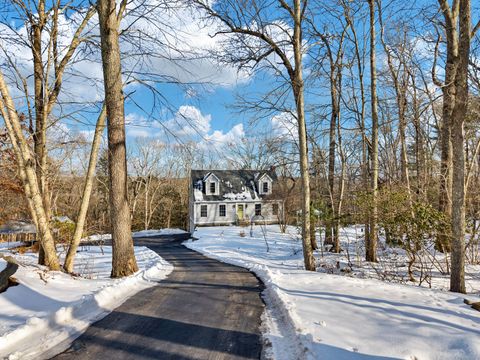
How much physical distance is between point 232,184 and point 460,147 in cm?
2923

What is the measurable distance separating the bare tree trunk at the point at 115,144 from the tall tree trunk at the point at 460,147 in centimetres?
702

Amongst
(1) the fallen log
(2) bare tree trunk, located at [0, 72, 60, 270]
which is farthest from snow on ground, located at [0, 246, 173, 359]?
(2) bare tree trunk, located at [0, 72, 60, 270]

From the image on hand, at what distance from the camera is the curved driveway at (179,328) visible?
3.20 meters

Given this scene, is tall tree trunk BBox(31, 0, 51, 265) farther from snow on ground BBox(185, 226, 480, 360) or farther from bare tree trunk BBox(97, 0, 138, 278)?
snow on ground BBox(185, 226, 480, 360)

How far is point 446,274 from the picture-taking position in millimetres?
8875

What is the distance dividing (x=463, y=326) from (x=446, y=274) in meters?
6.27

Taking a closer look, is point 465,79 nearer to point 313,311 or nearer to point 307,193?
point 307,193

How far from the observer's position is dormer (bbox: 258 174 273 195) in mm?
34612

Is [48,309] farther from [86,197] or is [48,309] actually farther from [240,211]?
[240,211]

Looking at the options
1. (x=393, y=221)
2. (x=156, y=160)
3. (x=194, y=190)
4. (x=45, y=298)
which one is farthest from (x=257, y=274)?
(x=156, y=160)

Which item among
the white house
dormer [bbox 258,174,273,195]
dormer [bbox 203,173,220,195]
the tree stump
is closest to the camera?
the tree stump

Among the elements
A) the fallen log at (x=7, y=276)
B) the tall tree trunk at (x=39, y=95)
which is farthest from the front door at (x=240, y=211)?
the fallen log at (x=7, y=276)

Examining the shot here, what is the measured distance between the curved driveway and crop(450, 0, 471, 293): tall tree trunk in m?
4.02

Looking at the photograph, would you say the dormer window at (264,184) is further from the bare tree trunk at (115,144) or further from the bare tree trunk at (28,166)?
the bare tree trunk at (28,166)
